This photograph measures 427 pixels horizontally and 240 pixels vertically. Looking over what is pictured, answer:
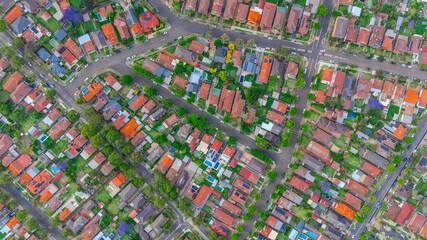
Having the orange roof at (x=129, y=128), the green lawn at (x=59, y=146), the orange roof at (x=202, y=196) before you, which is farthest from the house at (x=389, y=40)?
the green lawn at (x=59, y=146)

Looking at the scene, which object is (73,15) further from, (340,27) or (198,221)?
(340,27)

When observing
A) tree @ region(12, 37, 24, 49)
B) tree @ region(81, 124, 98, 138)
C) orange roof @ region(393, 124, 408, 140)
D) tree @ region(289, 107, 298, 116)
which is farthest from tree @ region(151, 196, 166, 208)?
orange roof @ region(393, 124, 408, 140)

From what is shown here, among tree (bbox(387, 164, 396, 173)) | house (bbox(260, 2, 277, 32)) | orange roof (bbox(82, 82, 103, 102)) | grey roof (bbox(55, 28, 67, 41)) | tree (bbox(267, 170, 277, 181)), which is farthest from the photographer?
grey roof (bbox(55, 28, 67, 41))

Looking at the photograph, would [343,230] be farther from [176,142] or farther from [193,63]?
[193,63]

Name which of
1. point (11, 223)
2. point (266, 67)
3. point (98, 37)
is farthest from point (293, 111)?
point (11, 223)

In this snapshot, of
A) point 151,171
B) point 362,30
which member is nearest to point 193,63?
point 151,171

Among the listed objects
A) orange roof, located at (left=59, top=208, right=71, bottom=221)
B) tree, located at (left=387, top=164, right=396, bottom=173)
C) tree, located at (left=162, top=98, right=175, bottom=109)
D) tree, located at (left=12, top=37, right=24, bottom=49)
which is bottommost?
orange roof, located at (left=59, top=208, right=71, bottom=221)

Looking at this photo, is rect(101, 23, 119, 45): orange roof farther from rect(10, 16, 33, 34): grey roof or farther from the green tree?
the green tree
